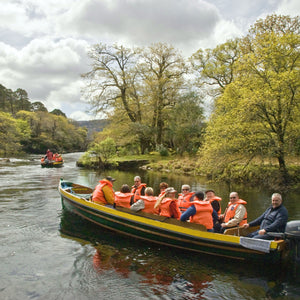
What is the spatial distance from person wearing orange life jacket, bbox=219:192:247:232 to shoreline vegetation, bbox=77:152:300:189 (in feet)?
29.5

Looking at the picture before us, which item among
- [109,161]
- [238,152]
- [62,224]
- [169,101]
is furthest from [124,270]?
[169,101]

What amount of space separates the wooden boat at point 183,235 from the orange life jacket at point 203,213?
0.51ft

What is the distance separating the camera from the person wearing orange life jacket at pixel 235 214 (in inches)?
283

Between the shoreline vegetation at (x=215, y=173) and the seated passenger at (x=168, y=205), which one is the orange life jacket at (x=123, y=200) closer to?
the seated passenger at (x=168, y=205)

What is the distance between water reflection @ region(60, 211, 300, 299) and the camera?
5.52m

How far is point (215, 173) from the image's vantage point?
1770 centimetres

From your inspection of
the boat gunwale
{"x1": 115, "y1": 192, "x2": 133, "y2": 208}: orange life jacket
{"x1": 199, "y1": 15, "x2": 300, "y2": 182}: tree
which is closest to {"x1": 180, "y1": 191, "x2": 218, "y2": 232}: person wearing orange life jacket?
the boat gunwale

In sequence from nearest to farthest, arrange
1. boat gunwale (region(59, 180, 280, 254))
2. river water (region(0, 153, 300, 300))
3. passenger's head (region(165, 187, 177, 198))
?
river water (region(0, 153, 300, 300)), boat gunwale (region(59, 180, 280, 254)), passenger's head (region(165, 187, 177, 198))

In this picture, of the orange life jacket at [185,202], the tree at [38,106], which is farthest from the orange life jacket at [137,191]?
the tree at [38,106]

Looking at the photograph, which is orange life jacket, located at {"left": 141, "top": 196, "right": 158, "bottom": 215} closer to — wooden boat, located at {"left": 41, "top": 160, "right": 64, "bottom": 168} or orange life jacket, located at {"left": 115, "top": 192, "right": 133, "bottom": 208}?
orange life jacket, located at {"left": 115, "top": 192, "right": 133, "bottom": 208}

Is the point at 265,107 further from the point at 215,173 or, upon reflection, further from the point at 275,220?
the point at 275,220

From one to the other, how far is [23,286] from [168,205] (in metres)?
3.96

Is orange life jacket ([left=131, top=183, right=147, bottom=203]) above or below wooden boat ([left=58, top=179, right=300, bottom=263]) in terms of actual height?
above

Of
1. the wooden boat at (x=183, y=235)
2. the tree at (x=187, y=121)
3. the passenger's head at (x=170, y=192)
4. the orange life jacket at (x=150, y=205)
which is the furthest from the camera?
the tree at (x=187, y=121)
